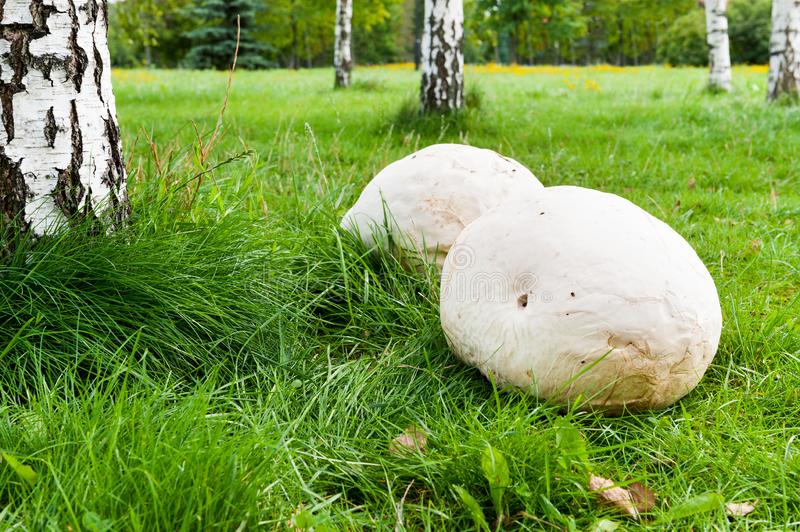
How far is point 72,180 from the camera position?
2.35 m

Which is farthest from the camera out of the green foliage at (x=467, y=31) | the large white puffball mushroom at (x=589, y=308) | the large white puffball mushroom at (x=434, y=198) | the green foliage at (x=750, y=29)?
the green foliage at (x=750, y=29)

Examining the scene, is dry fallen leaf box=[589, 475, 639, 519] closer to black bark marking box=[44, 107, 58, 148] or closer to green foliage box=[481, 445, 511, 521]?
green foliage box=[481, 445, 511, 521]

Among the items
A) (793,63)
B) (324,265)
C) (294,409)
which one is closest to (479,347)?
(294,409)

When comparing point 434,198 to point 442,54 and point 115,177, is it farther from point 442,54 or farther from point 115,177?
point 442,54

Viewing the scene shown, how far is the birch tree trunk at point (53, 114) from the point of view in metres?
2.20

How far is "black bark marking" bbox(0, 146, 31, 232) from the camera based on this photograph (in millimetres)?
2225

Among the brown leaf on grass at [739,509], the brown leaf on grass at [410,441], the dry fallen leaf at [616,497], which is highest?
the brown leaf on grass at [410,441]

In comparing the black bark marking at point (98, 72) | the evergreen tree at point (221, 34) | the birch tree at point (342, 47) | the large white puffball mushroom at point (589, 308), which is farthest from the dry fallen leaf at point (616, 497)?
the evergreen tree at point (221, 34)

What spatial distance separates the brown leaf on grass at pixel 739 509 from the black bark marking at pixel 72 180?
7.41 ft

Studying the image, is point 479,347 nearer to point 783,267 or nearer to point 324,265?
point 324,265

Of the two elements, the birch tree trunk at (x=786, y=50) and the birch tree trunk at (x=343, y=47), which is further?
the birch tree trunk at (x=343, y=47)

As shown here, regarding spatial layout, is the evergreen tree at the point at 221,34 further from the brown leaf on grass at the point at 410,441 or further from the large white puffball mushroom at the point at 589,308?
the brown leaf on grass at the point at 410,441

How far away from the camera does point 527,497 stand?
1591 mm

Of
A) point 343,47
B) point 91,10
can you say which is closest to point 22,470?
point 91,10
